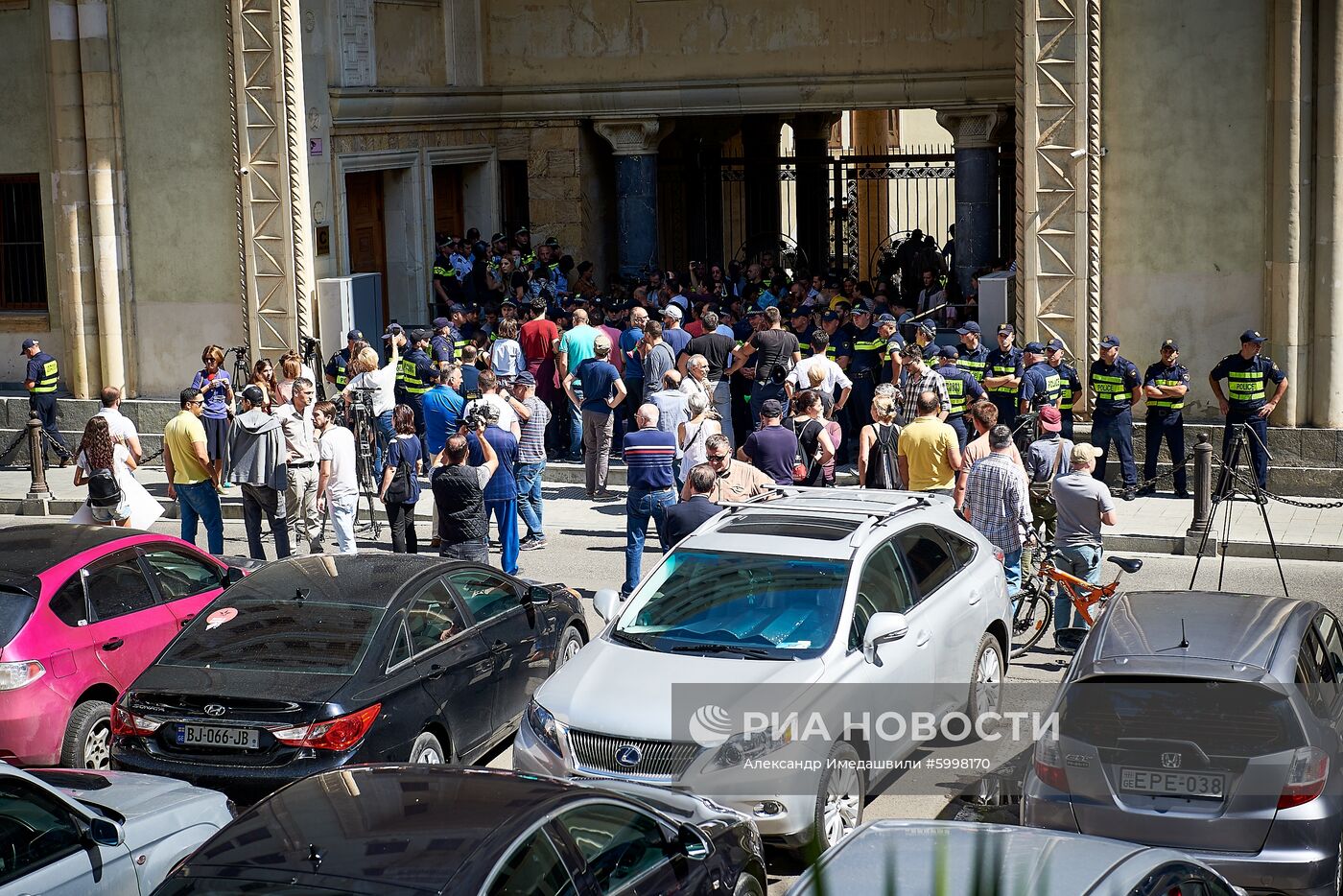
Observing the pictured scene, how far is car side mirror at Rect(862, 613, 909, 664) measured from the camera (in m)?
8.71

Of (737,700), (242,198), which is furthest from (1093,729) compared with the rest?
(242,198)

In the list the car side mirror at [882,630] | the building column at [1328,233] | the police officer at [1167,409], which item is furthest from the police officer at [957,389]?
the car side mirror at [882,630]

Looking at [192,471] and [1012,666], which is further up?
[192,471]

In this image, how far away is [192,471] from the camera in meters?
15.1

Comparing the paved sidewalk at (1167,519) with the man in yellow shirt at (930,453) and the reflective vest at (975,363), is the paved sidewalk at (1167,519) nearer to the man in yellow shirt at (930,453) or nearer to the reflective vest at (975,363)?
the reflective vest at (975,363)

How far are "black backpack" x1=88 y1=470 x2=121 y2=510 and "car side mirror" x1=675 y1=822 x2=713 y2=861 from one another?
8984 mm

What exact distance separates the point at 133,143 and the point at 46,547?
39.4ft

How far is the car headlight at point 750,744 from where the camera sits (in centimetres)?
812

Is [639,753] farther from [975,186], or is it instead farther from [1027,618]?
[975,186]

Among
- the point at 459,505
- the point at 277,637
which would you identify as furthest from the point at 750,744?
the point at 459,505

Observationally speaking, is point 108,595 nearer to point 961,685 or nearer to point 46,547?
point 46,547

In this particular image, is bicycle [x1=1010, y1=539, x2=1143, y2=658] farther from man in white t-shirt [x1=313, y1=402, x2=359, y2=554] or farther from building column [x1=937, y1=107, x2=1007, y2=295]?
building column [x1=937, y1=107, x2=1007, y2=295]

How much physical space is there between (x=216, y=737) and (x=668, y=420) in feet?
23.9

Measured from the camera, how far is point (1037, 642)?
12672mm
